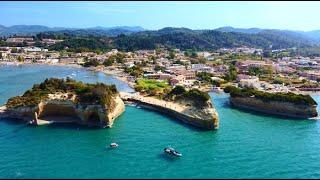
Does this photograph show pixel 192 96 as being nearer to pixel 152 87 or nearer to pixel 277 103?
pixel 277 103

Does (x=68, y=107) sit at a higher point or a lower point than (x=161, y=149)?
higher

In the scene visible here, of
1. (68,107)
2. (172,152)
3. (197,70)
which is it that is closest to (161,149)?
(172,152)

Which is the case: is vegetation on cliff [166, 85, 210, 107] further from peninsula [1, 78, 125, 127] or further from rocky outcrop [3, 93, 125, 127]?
rocky outcrop [3, 93, 125, 127]

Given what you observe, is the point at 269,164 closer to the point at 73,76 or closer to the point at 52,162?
the point at 52,162

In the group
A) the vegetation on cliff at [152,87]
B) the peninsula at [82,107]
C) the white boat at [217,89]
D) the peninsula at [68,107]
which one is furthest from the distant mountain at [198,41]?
the peninsula at [68,107]

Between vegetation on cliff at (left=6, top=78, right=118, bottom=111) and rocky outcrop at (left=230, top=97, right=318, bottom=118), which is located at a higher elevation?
vegetation on cliff at (left=6, top=78, right=118, bottom=111)

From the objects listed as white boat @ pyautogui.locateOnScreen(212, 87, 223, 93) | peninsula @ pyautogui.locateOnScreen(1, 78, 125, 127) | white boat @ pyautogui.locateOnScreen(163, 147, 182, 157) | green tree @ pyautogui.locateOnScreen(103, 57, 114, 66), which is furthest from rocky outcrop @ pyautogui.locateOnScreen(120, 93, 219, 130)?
green tree @ pyautogui.locateOnScreen(103, 57, 114, 66)
